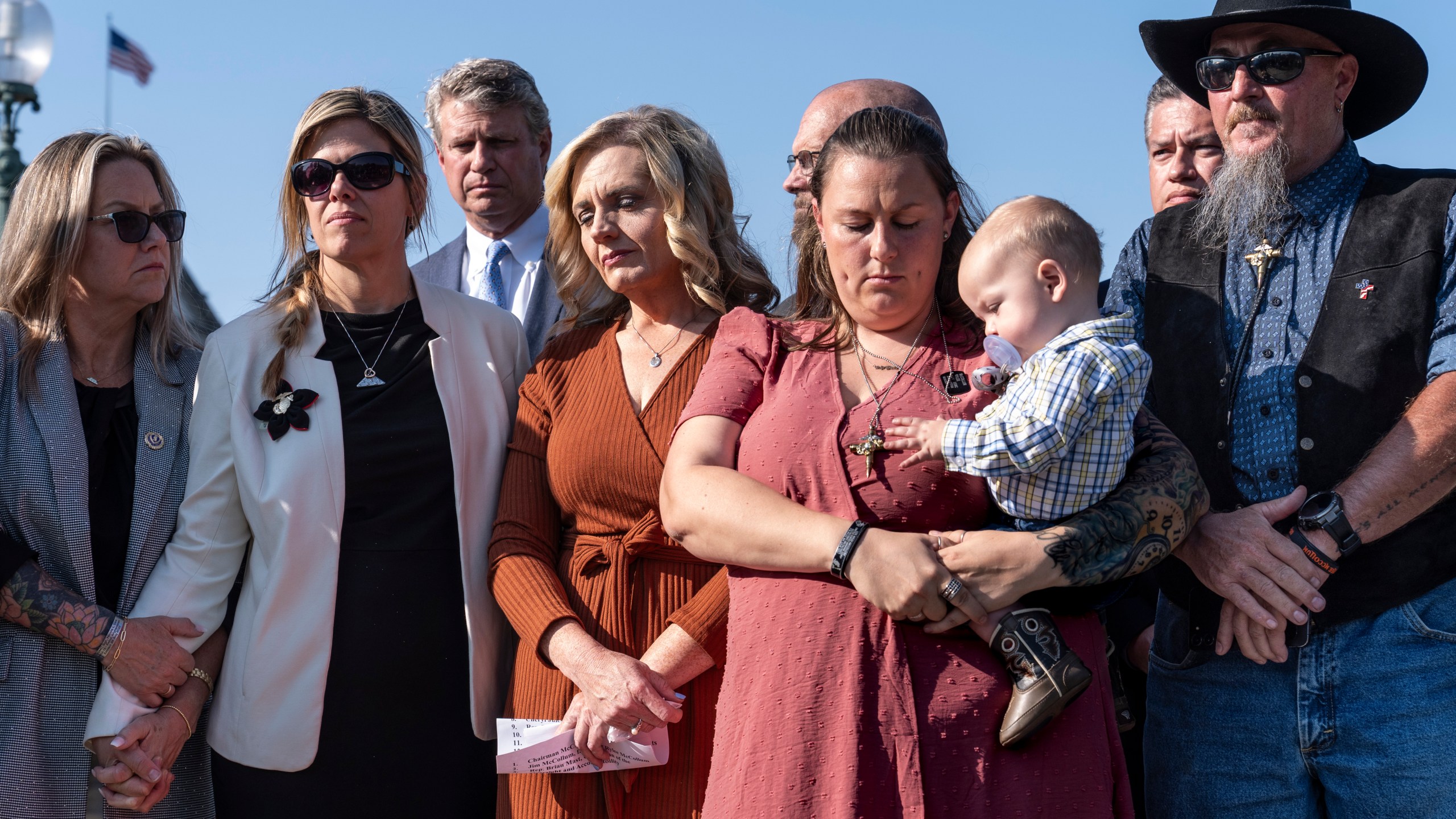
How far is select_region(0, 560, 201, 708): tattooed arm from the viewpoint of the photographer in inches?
141

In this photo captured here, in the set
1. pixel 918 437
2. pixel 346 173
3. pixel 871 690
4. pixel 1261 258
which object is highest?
pixel 346 173

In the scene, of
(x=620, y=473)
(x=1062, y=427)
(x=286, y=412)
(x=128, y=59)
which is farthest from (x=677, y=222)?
(x=128, y=59)

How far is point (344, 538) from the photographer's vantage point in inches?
145

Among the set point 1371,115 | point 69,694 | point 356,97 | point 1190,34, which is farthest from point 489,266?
point 1371,115

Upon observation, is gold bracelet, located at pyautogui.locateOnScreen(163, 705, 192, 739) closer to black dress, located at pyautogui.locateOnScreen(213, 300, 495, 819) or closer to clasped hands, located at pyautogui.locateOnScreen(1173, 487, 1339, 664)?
black dress, located at pyautogui.locateOnScreen(213, 300, 495, 819)

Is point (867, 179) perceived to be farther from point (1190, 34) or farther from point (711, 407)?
point (1190, 34)

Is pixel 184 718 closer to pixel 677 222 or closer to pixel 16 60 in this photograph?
pixel 677 222

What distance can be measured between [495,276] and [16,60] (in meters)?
6.29

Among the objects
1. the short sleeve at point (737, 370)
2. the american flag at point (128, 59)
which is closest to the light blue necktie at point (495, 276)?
the short sleeve at point (737, 370)

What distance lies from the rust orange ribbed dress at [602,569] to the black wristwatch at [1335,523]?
4.71 ft

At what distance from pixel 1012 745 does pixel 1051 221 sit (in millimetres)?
1156

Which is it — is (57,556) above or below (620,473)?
below

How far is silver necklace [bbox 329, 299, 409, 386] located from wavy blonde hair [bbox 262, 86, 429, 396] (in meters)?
0.11

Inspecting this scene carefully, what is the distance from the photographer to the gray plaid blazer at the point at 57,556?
11.7ft
